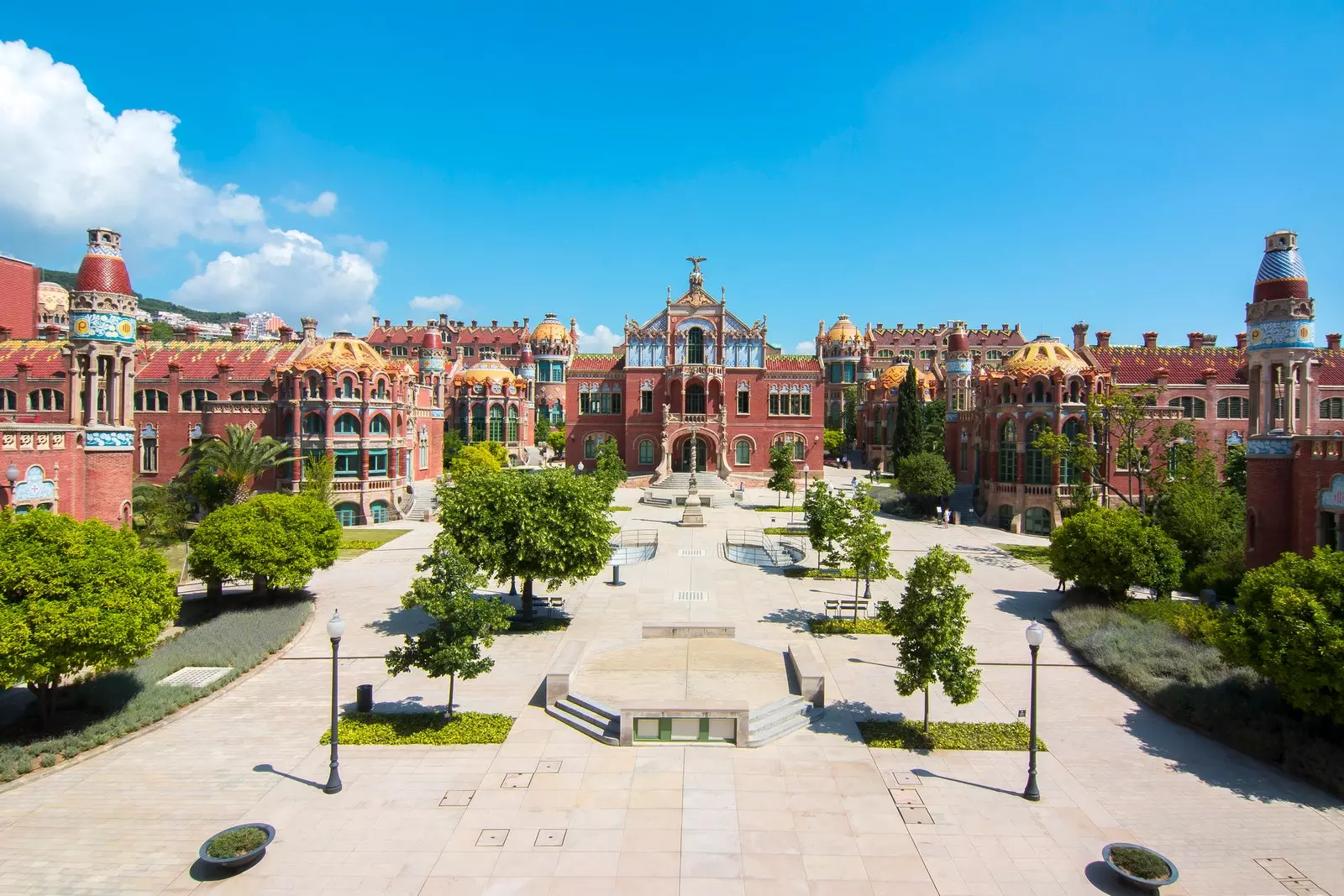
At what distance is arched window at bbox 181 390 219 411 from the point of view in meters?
51.6

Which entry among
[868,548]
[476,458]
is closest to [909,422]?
[476,458]

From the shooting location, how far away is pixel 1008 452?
47.8m

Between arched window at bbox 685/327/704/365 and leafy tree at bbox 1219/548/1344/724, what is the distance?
5108cm

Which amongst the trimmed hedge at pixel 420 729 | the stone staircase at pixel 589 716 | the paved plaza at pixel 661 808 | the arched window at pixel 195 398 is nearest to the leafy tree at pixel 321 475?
the arched window at pixel 195 398

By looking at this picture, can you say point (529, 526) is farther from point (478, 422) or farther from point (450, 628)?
point (478, 422)

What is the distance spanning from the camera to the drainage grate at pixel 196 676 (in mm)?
19411

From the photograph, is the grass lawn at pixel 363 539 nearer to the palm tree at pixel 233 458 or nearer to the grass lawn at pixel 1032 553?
the palm tree at pixel 233 458

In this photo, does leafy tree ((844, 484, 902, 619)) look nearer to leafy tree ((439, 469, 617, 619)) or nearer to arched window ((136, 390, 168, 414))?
leafy tree ((439, 469, 617, 619))

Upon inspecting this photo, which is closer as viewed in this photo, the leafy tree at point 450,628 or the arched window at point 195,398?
the leafy tree at point 450,628

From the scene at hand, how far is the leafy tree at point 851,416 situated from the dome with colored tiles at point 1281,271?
67.4 meters

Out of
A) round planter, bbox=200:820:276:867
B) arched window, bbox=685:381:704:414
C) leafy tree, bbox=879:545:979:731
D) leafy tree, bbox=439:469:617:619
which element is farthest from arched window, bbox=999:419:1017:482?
round planter, bbox=200:820:276:867

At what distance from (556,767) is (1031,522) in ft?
130

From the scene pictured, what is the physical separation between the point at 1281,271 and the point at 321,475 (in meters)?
43.6

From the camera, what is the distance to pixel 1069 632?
24125 millimetres
